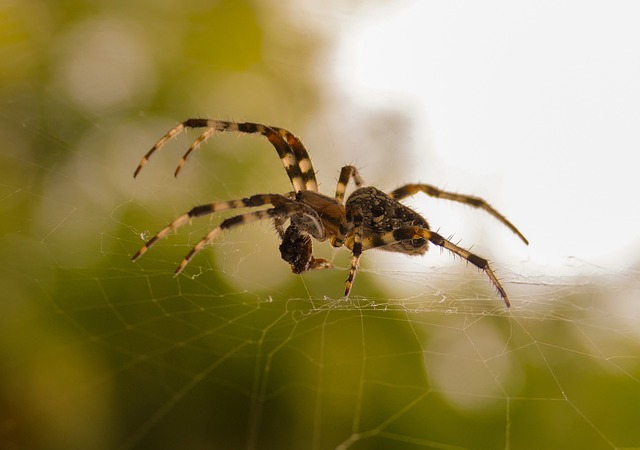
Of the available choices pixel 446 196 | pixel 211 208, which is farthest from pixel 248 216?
pixel 446 196

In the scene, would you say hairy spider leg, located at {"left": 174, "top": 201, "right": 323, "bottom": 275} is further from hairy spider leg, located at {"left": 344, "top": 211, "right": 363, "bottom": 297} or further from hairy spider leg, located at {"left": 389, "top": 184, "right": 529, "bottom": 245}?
hairy spider leg, located at {"left": 389, "top": 184, "right": 529, "bottom": 245}

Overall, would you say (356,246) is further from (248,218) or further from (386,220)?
(248,218)

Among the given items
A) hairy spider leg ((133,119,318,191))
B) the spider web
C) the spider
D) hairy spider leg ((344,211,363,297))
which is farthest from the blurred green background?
hairy spider leg ((133,119,318,191))

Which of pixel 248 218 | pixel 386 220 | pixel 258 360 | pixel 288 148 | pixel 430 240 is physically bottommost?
pixel 258 360

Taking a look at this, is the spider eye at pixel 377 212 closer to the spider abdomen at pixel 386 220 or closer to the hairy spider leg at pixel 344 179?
the spider abdomen at pixel 386 220

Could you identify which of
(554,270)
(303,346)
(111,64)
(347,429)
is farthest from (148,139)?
(554,270)

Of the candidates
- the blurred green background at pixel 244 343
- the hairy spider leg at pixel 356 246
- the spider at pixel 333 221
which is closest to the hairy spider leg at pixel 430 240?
the spider at pixel 333 221
